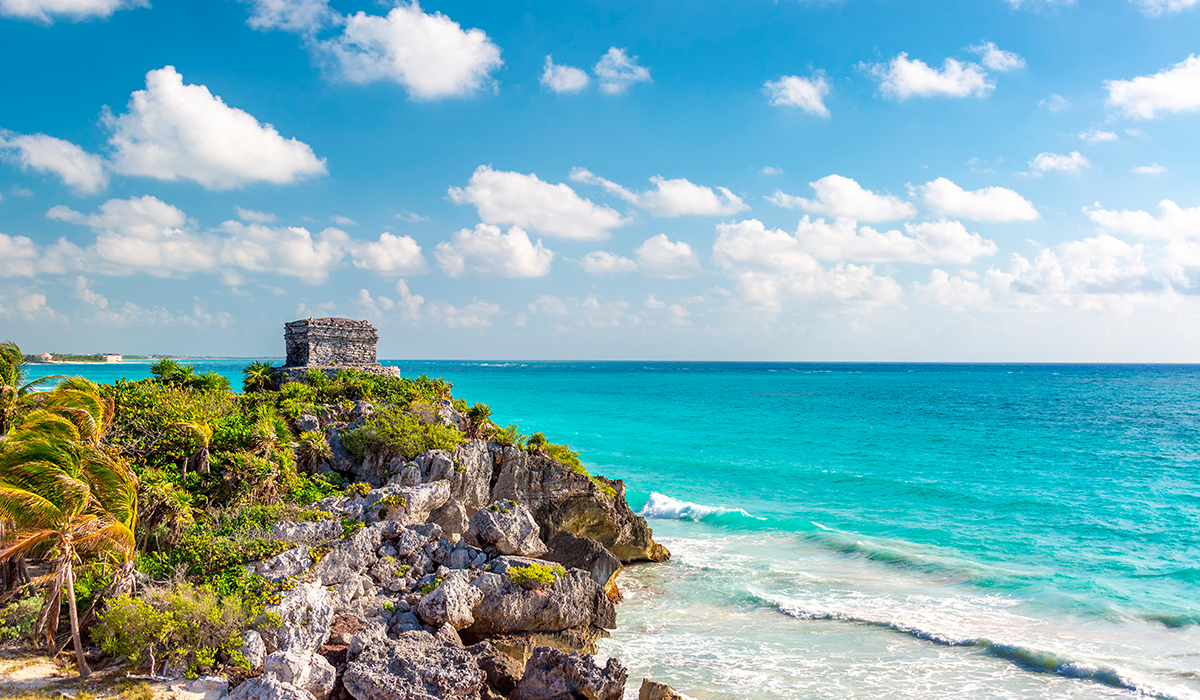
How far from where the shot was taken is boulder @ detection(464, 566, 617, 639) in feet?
47.6

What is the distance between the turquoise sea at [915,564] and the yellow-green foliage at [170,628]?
7.86 m

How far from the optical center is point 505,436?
22.9 meters

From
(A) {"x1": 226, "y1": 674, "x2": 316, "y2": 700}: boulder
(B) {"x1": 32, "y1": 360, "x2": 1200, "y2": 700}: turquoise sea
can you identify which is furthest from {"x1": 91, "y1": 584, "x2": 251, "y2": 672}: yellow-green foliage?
(B) {"x1": 32, "y1": 360, "x2": 1200, "y2": 700}: turquoise sea

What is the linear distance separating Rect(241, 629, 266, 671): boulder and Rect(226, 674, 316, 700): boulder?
47.2 inches

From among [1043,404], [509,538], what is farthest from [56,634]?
[1043,404]

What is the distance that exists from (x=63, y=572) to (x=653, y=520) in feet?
71.2

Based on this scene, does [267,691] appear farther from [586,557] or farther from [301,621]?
[586,557]

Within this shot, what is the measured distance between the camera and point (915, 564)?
844 inches

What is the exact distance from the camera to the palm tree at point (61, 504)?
1009 centimetres

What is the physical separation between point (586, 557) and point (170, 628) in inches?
411

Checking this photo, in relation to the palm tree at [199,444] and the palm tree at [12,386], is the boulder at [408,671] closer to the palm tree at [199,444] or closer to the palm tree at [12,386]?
the palm tree at [199,444]

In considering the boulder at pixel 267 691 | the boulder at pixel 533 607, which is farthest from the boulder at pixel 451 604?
the boulder at pixel 267 691

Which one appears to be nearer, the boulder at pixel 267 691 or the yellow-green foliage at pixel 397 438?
the boulder at pixel 267 691

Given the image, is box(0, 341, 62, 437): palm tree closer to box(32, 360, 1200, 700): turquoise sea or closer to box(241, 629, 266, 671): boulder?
box(241, 629, 266, 671): boulder
